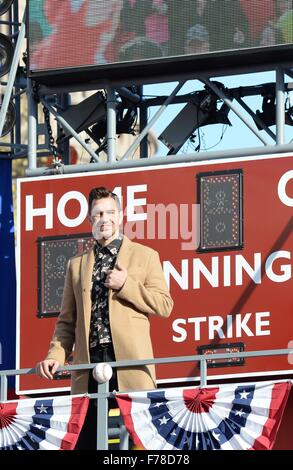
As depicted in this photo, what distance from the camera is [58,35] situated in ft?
61.1

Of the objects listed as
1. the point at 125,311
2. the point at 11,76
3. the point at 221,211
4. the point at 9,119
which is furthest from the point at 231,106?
the point at 125,311

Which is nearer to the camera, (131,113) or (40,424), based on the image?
(40,424)

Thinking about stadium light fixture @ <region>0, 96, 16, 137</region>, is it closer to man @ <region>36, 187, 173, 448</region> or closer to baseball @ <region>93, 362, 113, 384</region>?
man @ <region>36, 187, 173, 448</region>

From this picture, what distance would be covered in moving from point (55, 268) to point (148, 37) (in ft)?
9.18

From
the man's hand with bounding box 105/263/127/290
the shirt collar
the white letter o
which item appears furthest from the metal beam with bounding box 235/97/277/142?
the man's hand with bounding box 105/263/127/290

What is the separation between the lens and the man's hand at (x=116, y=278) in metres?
13.0

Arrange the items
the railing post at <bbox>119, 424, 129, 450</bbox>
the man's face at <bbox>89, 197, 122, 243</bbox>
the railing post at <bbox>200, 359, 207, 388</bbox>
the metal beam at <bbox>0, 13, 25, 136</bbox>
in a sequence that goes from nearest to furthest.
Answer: the man's face at <bbox>89, 197, 122, 243</bbox> < the railing post at <bbox>200, 359, 207, 388</bbox> < the railing post at <bbox>119, 424, 129, 450</bbox> < the metal beam at <bbox>0, 13, 25, 136</bbox>

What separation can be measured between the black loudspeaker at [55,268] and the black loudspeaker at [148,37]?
1946 millimetres

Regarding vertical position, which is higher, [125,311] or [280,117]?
[280,117]

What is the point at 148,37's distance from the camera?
712 inches

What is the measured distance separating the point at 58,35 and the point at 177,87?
1608mm

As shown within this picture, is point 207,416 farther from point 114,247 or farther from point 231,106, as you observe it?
point 231,106

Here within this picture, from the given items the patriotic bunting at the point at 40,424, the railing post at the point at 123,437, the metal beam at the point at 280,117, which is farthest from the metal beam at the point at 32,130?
the railing post at the point at 123,437

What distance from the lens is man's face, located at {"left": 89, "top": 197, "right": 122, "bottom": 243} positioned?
1323 centimetres
